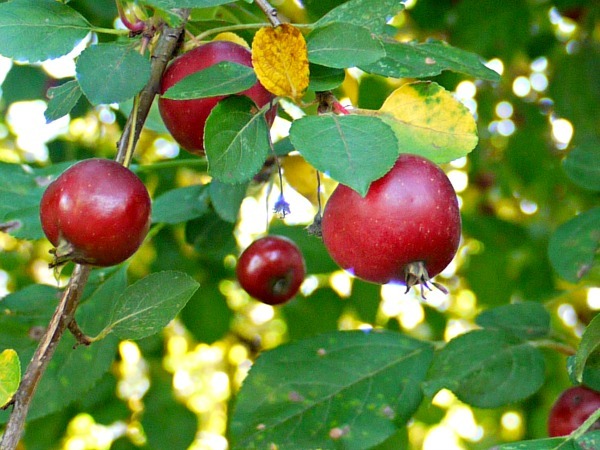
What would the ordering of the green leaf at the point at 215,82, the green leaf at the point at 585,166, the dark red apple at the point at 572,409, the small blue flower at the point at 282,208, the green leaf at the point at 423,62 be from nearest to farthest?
the green leaf at the point at 215,82 < the green leaf at the point at 423,62 < the small blue flower at the point at 282,208 < the dark red apple at the point at 572,409 < the green leaf at the point at 585,166

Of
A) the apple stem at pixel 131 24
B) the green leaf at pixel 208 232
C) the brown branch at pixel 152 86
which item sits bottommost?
the green leaf at pixel 208 232

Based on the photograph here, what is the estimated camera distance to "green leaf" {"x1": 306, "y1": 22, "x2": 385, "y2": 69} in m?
0.99

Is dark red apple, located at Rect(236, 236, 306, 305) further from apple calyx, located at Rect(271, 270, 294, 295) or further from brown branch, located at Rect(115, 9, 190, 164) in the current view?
brown branch, located at Rect(115, 9, 190, 164)

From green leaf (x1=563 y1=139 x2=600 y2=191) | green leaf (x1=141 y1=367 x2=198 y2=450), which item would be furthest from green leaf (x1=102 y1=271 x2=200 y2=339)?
green leaf (x1=141 y1=367 x2=198 y2=450)

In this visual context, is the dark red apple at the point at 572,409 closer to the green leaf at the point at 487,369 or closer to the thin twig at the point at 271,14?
the green leaf at the point at 487,369

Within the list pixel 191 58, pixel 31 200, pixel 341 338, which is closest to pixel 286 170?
pixel 341 338

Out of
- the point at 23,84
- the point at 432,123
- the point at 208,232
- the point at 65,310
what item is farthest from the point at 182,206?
the point at 23,84

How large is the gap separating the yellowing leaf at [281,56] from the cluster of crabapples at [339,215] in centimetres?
13

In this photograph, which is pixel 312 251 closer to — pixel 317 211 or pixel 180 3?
pixel 317 211

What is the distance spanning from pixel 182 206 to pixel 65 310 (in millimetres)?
805

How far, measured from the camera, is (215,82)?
103 centimetres

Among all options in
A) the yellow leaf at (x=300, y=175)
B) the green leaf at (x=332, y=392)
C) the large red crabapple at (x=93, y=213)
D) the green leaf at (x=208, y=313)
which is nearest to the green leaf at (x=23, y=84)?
the green leaf at (x=208, y=313)

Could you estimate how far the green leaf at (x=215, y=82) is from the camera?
1006 mm

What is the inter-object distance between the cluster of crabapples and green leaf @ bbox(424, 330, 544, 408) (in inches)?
23.9
